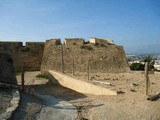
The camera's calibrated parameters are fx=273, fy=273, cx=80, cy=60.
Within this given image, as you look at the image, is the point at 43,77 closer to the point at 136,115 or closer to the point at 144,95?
the point at 144,95

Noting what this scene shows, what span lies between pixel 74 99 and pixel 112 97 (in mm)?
1652

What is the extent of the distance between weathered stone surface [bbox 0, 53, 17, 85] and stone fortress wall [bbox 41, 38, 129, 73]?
6.94m

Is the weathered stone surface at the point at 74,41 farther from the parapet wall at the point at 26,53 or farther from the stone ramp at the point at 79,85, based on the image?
the stone ramp at the point at 79,85

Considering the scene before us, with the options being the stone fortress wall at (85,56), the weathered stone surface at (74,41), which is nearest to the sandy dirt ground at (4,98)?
the stone fortress wall at (85,56)

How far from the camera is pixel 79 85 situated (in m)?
14.5

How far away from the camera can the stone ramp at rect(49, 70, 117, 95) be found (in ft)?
40.8

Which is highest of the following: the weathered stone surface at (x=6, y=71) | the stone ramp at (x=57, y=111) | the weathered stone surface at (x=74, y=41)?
the weathered stone surface at (x=74, y=41)

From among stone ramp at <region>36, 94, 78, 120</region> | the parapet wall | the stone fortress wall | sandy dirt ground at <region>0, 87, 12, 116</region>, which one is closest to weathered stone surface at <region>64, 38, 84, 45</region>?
the stone fortress wall

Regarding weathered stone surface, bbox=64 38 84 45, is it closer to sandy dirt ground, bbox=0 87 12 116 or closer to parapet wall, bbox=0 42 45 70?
parapet wall, bbox=0 42 45 70

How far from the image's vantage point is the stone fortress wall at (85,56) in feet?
66.5

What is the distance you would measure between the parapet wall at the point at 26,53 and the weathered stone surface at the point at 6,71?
34.7ft

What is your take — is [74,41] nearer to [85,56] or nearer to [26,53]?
[85,56]

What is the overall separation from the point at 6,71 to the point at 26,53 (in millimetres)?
11636

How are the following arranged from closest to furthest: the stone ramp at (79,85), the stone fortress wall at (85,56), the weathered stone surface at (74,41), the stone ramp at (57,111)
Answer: the stone ramp at (57,111) < the stone ramp at (79,85) < the stone fortress wall at (85,56) < the weathered stone surface at (74,41)
